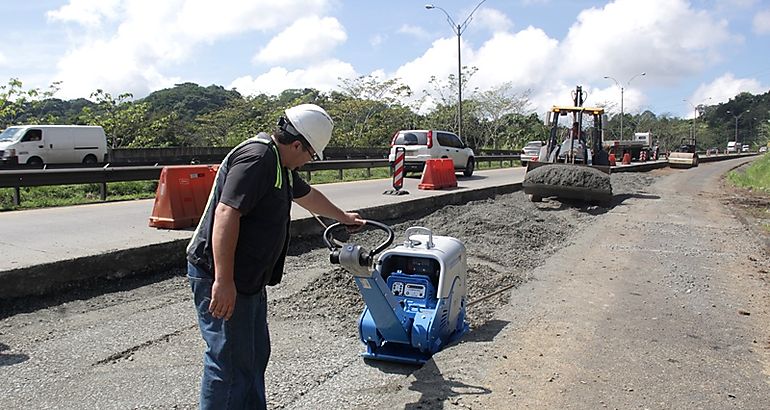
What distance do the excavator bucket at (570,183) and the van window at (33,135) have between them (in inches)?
745

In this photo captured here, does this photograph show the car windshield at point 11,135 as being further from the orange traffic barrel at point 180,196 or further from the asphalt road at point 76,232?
the orange traffic barrel at point 180,196

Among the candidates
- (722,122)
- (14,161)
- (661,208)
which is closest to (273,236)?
(661,208)

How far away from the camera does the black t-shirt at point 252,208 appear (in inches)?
113

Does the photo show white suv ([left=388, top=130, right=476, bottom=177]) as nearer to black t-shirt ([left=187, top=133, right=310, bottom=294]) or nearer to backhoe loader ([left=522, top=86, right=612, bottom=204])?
backhoe loader ([left=522, top=86, right=612, bottom=204])

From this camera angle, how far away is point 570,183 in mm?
14438

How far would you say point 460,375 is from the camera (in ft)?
14.1

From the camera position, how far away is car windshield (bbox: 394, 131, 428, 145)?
21.7m

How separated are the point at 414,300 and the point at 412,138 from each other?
17.2 metres

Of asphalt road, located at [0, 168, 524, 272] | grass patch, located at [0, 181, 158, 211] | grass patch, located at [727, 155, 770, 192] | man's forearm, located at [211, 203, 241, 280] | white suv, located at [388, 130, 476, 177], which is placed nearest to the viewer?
man's forearm, located at [211, 203, 241, 280]

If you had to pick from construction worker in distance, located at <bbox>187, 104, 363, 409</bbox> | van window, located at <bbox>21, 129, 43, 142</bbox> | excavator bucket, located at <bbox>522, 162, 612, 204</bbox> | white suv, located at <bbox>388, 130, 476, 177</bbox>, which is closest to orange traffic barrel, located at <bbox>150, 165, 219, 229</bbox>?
construction worker in distance, located at <bbox>187, 104, 363, 409</bbox>

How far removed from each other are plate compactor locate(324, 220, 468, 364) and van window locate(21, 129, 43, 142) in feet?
76.1

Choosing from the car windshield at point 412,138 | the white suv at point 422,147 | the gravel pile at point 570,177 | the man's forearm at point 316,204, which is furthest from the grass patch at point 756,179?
the man's forearm at point 316,204

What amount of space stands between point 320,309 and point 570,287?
2908 mm

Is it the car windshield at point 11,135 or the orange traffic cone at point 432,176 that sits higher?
the car windshield at point 11,135
